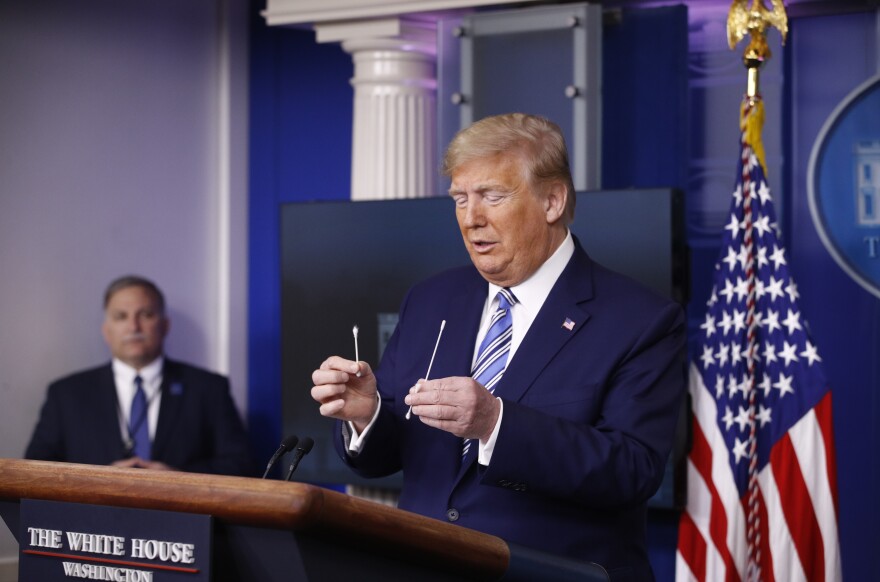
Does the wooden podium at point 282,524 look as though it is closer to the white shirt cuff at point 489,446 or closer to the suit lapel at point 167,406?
the white shirt cuff at point 489,446

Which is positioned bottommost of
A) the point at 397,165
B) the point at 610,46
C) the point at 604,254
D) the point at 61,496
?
the point at 61,496

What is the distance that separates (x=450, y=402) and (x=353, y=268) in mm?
2637

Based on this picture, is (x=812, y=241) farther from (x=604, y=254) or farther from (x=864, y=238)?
(x=604, y=254)

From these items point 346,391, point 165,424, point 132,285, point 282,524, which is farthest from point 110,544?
point 132,285

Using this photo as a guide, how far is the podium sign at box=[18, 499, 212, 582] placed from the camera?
1.74 metres

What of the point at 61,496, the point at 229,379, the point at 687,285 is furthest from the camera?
the point at 229,379

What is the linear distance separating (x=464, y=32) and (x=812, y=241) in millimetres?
1496

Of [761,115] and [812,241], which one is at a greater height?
[761,115]

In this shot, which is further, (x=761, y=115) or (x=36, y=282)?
(x=36, y=282)

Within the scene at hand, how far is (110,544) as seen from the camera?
1824 millimetres

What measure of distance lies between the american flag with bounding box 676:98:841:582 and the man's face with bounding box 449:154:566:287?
139cm

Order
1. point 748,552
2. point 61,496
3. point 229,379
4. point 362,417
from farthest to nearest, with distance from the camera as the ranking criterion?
point 229,379
point 748,552
point 362,417
point 61,496

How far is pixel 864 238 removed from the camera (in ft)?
14.0

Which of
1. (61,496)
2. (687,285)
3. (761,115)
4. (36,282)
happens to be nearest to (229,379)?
(36,282)
